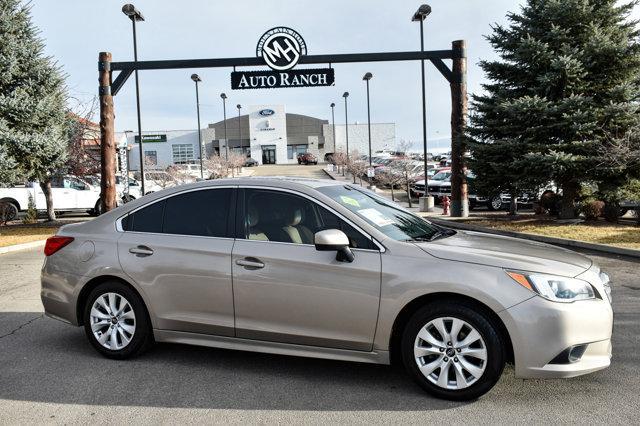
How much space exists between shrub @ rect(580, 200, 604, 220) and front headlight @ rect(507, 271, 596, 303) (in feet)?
44.3

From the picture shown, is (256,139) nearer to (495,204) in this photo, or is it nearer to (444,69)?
(495,204)

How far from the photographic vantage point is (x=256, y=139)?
8825 cm

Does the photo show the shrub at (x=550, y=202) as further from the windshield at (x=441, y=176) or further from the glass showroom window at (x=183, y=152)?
the glass showroom window at (x=183, y=152)

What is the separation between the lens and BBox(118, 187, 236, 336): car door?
15.5 feet

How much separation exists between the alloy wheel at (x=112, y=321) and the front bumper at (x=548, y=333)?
3096mm

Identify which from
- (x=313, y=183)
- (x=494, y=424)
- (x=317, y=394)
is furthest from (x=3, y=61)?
(x=494, y=424)

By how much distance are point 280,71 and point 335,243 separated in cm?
Answer: 1514

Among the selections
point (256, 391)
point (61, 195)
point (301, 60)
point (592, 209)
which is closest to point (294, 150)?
point (61, 195)

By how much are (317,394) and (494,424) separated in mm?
1269

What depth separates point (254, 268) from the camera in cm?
458

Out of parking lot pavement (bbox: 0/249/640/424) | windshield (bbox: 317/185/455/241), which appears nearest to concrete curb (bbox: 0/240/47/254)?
parking lot pavement (bbox: 0/249/640/424)

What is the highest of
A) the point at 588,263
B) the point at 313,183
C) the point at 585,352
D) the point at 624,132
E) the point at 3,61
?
the point at 3,61

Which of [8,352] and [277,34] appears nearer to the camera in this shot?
[8,352]

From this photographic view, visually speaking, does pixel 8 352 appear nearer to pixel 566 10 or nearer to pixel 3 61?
pixel 3 61
